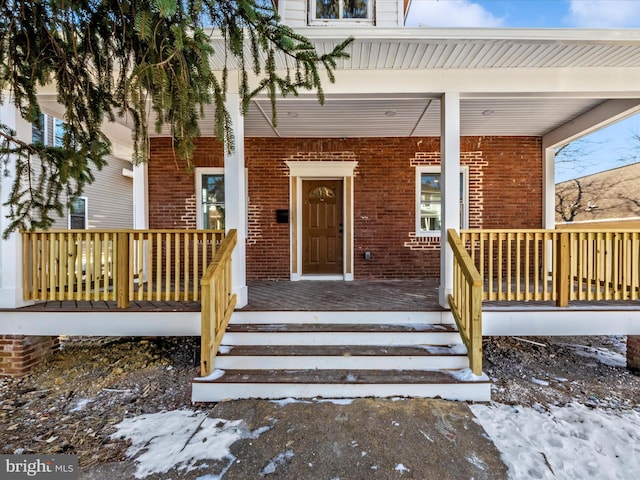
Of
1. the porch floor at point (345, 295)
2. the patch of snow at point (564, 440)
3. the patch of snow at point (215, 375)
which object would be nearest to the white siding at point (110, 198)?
the porch floor at point (345, 295)

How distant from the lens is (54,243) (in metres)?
3.84

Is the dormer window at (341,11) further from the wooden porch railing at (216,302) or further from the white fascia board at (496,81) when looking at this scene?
the wooden porch railing at (216,302)

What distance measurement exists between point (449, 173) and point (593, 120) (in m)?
2.97

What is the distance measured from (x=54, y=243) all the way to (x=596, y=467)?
5.27 m

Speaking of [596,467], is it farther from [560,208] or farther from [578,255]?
[560,208]

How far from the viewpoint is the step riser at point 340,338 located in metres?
3.44

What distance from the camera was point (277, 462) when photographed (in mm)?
2182

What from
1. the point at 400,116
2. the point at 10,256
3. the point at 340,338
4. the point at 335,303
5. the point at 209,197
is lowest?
the point at 340,338

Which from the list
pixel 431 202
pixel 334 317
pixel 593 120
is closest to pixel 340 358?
pixel 334 317

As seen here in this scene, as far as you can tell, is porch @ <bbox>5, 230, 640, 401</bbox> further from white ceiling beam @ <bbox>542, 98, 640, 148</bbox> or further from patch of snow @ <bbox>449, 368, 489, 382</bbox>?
white ceiling beam @ <bbox>542, 98, 640, 148</bbox>

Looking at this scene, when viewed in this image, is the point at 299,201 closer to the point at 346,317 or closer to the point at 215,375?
the point at 346,317

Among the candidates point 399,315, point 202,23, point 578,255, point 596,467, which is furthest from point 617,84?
point 202,23

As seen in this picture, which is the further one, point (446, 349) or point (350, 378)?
point (446, 349)
